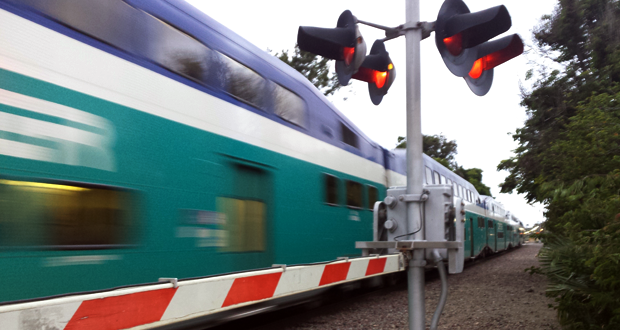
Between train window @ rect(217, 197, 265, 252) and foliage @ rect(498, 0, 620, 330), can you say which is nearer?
foliage @ rect(498, 0, 620, 330)

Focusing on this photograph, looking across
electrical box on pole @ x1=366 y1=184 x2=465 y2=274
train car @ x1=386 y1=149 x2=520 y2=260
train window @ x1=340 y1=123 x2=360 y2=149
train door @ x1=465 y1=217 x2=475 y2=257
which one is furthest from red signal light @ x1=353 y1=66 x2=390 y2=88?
train door @ x1=465 y1=217 x2=475 y2=257

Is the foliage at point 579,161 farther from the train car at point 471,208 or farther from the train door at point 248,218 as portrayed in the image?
the train door at point 248,218

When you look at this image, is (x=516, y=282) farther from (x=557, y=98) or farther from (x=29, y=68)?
(x=29, y=68)

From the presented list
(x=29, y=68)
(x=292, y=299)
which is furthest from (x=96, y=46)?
(x=292, y=299)

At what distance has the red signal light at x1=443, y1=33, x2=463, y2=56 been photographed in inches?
150

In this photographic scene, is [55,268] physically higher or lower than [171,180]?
lower

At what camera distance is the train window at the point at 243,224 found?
6.17m

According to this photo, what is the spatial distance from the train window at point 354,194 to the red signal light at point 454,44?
6.36 m

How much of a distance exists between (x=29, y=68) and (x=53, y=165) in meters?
0.75

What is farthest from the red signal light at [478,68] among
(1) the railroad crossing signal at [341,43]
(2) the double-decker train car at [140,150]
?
(2) the double-decker train car at [140,150]

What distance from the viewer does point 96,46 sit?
462cm

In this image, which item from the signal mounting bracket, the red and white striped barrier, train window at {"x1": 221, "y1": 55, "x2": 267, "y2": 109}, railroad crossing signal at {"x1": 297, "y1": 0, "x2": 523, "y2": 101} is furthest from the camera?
train window at {"x1": 221, "y1": 55, "x2": 267, "y2": 109}

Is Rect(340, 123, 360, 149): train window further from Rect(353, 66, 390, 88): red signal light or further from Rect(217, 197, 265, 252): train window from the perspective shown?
Rect(353, 66, 390, 88): red signal light

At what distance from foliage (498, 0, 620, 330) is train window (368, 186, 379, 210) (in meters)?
3.28
